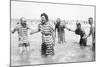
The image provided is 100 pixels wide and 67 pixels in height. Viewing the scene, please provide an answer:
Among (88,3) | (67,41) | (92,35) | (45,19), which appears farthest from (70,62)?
(88,3)

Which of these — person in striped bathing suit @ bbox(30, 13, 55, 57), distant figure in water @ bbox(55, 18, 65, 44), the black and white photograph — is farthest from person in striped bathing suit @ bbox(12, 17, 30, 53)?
distant figure in water @ bbox(55, 18, 65, 44)

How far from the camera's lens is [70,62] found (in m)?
2.63

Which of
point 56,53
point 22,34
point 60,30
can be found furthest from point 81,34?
point 22,34

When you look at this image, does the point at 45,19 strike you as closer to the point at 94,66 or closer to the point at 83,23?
the point at 83,23

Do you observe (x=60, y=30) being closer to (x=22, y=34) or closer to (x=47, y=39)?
(x=47, y=39)

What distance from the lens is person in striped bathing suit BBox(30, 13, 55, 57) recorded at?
250 cm

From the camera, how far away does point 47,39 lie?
8.28 feet

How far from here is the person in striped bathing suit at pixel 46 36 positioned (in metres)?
2.50

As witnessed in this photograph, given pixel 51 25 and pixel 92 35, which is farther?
pixel 92 35

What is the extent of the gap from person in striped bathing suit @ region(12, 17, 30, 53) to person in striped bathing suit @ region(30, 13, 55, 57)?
0.49 feet

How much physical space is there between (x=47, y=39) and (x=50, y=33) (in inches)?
3.3

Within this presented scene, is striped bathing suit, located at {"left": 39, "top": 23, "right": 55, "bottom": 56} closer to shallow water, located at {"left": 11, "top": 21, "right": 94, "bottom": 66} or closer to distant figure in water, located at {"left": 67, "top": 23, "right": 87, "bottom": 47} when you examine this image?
shallow water, located at {"left": 11, "top": 21, "right": 94, "bottom": 66}

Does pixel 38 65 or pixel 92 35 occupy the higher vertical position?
pixel 92 35
